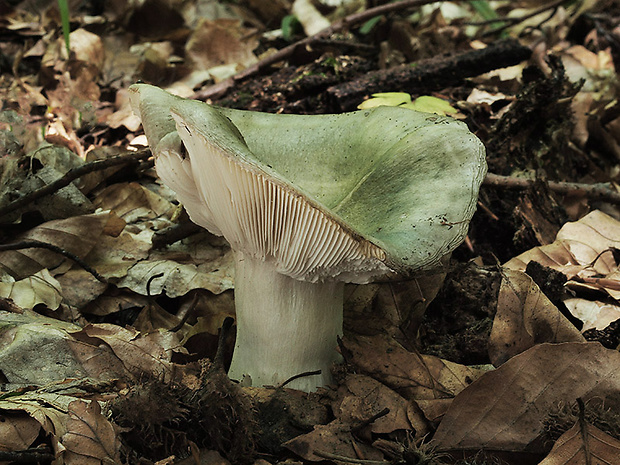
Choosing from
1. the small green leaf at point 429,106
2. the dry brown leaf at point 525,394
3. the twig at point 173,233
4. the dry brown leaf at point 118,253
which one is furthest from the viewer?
the small green leaf at point 429,106

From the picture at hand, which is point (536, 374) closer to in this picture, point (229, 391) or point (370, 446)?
point (370, 446)

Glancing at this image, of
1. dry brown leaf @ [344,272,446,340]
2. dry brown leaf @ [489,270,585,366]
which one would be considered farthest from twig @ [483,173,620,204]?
dry brown leaf @ [489,270,585,366]

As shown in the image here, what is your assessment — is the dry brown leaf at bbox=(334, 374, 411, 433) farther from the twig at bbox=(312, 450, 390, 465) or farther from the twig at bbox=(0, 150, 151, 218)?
the twig at bbox=(0, 150, 151, 218)

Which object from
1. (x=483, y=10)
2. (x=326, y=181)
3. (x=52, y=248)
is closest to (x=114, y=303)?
(x=52, y=248)

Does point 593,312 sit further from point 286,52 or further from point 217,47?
point 217,47

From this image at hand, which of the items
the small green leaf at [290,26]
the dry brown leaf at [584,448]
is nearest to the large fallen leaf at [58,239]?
the dry brown leaf at [584,448]

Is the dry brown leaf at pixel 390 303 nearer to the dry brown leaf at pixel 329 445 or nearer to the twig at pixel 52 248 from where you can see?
the dry brown leaf at pixel 329 445

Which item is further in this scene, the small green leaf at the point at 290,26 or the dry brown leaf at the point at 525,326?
Answer: the small green leaf at the point at 290,26
